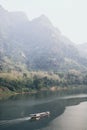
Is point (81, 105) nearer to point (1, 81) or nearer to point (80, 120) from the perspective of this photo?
point (80, 120)

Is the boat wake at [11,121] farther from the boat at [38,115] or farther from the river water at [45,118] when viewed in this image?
the boat at [38,115]

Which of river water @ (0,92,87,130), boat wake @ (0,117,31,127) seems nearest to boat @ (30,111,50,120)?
river water @ (0,92,87,130)

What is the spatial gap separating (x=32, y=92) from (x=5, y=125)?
100 meters

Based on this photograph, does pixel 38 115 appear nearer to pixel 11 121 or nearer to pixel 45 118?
pixel 45 118

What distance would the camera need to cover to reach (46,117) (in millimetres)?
100812

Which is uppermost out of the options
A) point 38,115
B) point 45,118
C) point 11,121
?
point 38,115

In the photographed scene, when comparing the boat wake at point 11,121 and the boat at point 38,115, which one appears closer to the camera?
the boat wake at point 11,121

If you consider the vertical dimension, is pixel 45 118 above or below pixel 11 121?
below

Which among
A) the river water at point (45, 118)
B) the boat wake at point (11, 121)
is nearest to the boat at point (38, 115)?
the river water at point (45, 118)

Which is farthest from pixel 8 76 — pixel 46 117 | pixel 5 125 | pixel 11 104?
pixel 5 125

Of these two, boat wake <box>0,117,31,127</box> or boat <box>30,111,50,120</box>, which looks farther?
boat <box>30,111,50,120</box>

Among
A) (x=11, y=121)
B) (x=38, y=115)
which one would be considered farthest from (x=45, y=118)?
(x=11, y=121)

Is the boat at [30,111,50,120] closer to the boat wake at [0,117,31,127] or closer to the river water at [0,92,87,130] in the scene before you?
the river water at [0,92,87,130]

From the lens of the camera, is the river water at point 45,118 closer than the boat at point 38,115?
Yes
